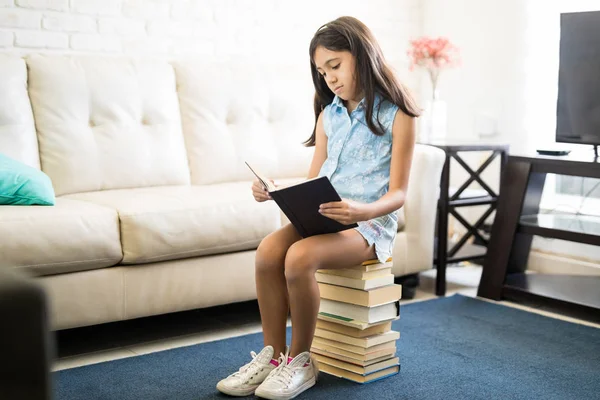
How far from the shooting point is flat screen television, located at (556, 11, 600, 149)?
288 cm

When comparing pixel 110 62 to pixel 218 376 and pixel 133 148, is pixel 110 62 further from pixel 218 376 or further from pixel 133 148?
pixel 218 376

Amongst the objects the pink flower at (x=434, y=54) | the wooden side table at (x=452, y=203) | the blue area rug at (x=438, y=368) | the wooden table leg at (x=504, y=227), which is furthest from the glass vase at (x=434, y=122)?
the blue area rug at (x=438, y=368)

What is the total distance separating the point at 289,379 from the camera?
6.53 ft

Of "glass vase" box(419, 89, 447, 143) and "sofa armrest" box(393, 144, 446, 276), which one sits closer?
"sofa armrest" box(393, 144, 446, 276)

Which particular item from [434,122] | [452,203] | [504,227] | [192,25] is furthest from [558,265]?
[192,25]

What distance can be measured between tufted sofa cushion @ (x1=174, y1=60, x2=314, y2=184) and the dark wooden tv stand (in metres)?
0.81

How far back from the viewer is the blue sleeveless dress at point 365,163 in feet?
6.98

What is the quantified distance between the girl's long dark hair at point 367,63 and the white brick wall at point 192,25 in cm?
140

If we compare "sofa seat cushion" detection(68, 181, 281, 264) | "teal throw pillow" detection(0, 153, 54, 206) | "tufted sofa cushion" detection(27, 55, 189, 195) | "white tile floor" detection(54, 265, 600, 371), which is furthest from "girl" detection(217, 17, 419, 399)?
"tufted sofa cushion" detection(27, 55, 189, 195)

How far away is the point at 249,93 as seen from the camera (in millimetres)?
3209

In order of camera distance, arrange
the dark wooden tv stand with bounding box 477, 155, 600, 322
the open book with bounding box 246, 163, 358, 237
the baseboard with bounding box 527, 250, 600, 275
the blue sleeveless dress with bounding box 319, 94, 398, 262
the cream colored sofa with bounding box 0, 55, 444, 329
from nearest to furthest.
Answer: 1. the open book with bounding box 246, 163, 358, 237
2. the blue sleeveless dress with bounding box 319, 94, 398, 262
3. the cream colored sofa with bounding box 0, 55, 444, 329
4. the dark wooden tv stand with bounding box 477, 155, 600, 322
5. the baseboard with bounding box 527, 250, 600, 275

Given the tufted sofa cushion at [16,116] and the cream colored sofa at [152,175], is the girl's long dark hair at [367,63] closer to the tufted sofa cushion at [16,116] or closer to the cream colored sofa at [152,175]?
the cream colored sofa at [152,175]

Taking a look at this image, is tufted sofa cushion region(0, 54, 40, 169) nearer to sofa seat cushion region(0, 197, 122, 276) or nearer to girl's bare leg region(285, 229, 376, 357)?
sofa seat cushion region(0, 197, 122, 276)

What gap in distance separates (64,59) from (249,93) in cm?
72
